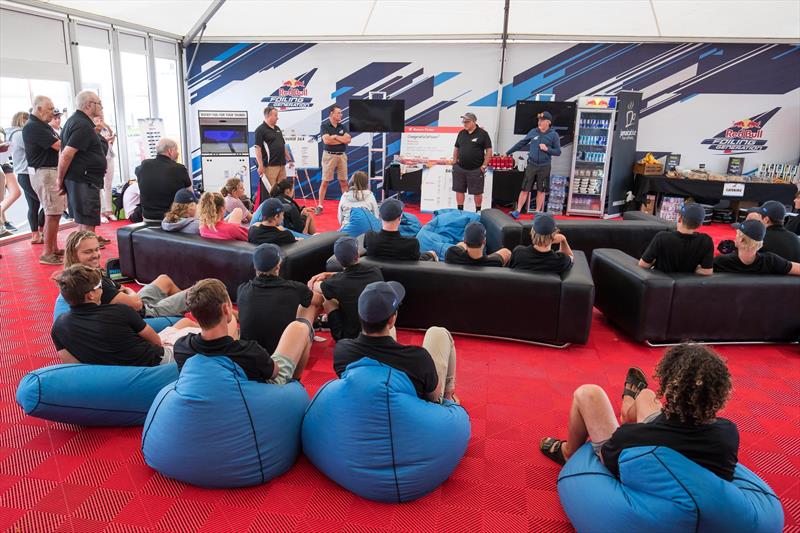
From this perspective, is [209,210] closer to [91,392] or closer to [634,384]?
[91,392]

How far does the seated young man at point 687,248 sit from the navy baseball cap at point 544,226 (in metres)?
0.80

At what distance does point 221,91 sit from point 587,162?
21.9 feet

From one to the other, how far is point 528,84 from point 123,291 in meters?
7.74

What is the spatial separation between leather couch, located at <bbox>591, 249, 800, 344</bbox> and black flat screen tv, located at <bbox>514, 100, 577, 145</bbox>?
5.24 meters

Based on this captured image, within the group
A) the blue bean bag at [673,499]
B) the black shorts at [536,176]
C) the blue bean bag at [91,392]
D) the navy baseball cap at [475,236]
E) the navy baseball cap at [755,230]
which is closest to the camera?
the blue bean bag at [673,499]

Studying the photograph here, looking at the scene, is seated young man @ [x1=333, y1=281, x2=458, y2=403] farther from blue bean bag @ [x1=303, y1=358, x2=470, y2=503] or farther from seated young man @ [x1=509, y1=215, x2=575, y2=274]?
seated young man @ [x1=509, y1=215, x2=575, y2=274]

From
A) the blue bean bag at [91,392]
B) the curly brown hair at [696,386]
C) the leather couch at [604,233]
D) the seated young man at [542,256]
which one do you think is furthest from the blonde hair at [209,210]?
the curly brown hair at [696,386]

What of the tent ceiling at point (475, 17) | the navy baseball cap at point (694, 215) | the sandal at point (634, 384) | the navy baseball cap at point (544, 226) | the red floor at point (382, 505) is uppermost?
the tent ceiling at point (475, 17)

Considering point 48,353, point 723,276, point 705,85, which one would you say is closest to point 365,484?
point 48,353

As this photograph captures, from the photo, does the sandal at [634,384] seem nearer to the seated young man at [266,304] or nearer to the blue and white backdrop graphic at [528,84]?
the seated young man at [266,304]

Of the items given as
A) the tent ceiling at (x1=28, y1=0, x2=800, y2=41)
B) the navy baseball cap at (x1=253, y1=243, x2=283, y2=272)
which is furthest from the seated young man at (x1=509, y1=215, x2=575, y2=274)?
the tent ceiling at (x1=28, y1=0, x2=800, y2=41)

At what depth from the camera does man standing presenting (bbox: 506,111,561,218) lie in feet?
27.8

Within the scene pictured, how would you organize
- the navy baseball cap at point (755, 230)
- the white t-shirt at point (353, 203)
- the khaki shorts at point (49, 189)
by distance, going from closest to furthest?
the navy baseball cap at point (755, 230) < the khaki shorts at point (49, 189) < the white t-shirt at point (353, 203)

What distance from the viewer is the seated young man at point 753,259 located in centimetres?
397
